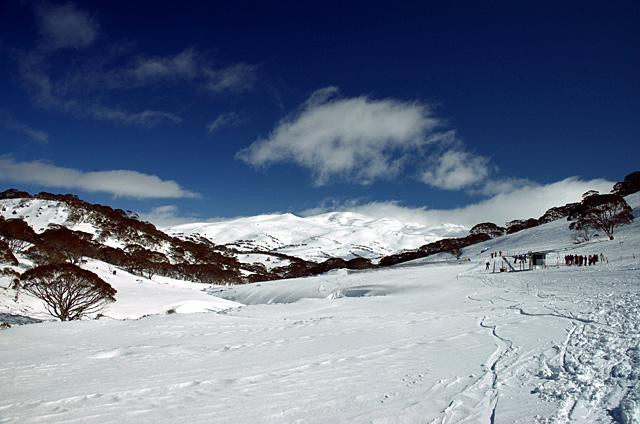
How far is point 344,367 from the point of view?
820cm

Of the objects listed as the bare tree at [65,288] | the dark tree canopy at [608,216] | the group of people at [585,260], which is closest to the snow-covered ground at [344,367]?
the bare tree at [65,288]

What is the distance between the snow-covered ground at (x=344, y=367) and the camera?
18.2ft

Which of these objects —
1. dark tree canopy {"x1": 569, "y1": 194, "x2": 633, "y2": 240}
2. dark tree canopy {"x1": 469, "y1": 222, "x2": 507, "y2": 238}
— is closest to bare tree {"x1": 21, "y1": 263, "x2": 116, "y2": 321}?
dark tree canopy {"x1": 569, "y1": 194, "x2": 633, "y2": 240}

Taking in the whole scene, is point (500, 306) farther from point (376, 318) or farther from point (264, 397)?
point (264, 397)

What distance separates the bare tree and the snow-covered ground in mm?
10572

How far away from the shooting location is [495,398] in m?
5.73

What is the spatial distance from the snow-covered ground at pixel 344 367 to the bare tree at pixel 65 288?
10.6 meters

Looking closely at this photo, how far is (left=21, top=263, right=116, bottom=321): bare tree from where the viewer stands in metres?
25.0

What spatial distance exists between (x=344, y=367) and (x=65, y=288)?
2389 cm

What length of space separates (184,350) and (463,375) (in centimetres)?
727

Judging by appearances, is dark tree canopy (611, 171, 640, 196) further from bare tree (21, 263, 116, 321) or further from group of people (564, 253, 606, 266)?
bare tree (21, 263, 116, 321)

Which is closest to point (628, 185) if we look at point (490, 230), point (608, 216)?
point (490, 230)

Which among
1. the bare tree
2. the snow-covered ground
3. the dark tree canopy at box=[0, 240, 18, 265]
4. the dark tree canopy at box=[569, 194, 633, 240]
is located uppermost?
the dark tree canopy at box=[0, 240, 18, 265]

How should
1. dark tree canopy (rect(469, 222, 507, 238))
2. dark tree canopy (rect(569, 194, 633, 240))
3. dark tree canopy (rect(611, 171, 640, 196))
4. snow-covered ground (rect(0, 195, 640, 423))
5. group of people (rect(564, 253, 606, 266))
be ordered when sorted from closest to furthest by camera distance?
snow-covered ground (rect(0, 195, 640, 423)) → group of people (rect(564, 253, 606, 266)) → dark tree canopy (rect(569, 194, 633, 240)) → dark tree canopy (rect(611, 171, 640, 196)) → dark tree canopy (rect(469, 222, 507, 238))
